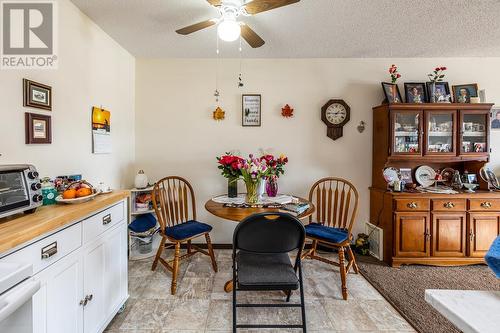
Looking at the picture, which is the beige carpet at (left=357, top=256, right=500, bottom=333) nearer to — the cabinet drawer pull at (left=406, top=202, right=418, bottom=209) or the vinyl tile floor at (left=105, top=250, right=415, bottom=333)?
the vinyl tile floor at (left=105, top=250, right=415, bottom=333)

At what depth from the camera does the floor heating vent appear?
2.88 meters

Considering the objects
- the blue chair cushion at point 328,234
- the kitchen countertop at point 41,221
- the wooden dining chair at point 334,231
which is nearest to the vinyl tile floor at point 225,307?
the wooden dining chair at point 334,231

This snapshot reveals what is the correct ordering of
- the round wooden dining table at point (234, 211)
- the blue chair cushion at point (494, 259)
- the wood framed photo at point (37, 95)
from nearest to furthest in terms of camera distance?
the blue chair cushion at point (494, 259)
the wood framed photo at point (37, 95)
the round wooden dining table at point (234, 211)

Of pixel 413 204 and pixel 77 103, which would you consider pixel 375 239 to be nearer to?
pixel 413 204

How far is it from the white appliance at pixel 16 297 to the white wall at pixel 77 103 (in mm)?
978

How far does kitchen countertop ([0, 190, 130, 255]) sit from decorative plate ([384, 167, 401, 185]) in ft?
9.62

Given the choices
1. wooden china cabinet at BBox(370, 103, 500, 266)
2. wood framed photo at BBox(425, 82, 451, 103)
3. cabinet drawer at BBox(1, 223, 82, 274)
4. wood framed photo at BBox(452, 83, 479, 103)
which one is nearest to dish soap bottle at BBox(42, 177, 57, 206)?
cabinet drawer at BBox(1, 223, 82, 274)

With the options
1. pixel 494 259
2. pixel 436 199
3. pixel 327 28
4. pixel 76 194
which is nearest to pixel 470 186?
pixel 436 199

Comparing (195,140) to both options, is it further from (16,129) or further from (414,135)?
(414,135)

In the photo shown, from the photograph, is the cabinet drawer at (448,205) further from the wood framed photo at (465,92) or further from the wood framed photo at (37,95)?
the wood framed photo at (37,95)

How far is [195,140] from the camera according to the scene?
320cm

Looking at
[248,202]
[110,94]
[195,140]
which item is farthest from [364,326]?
[110,94]

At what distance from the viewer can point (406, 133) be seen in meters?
2.84

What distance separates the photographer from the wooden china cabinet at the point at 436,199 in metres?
2.68
